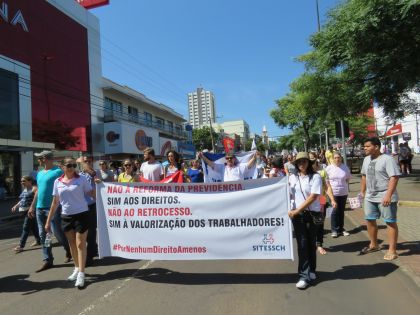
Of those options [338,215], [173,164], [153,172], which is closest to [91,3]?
[173,164]

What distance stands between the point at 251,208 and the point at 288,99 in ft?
126

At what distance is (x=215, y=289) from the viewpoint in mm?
5406

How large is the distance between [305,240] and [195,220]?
4.83 feet

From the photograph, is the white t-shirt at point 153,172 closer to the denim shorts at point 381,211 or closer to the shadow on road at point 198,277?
the shadow on road at point 198,277

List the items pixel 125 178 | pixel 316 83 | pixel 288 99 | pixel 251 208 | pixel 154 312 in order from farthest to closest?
pixel 288 99 < pixel 316 83 < pixel 125 178 < pixel 251 208 < pixel 154 312

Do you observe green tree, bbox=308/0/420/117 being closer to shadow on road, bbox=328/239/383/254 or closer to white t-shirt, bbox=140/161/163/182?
shadow on road, bbox=328/239/383/254

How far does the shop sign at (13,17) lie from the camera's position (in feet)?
84.3

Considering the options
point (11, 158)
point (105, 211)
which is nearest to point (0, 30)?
point (11, 158)

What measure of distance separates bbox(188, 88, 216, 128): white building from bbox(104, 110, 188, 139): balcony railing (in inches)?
2066

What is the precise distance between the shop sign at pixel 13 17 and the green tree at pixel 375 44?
19.3 metres

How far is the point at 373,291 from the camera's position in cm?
510

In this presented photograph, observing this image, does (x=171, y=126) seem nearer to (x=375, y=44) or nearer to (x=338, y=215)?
(x=375, y=44)

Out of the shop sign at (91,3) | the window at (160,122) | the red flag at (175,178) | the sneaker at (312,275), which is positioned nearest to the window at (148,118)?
the window at (160,122)

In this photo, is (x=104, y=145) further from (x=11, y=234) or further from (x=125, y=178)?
(x=125, y=178)
